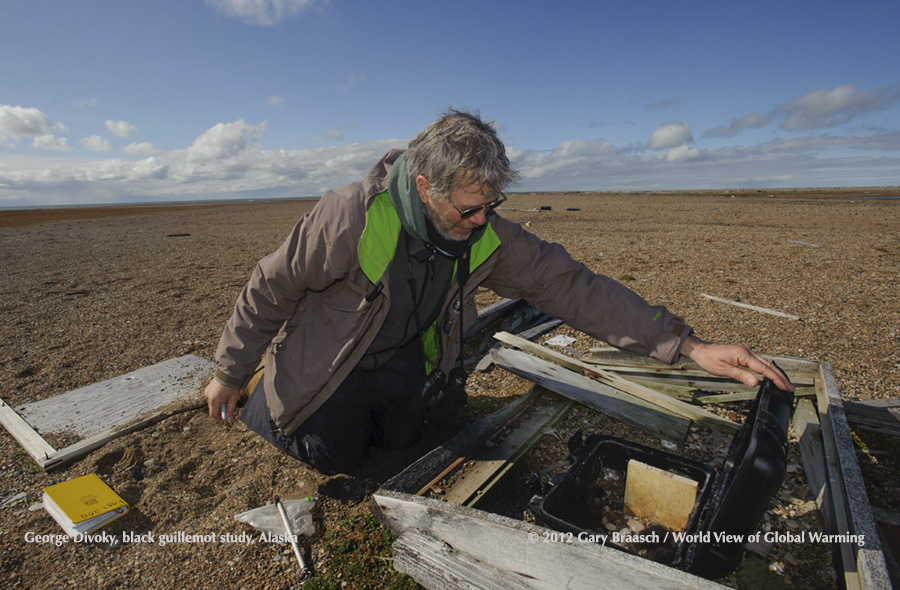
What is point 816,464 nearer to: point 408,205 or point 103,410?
point 408,205

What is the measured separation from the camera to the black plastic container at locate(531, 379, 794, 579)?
1.84 m

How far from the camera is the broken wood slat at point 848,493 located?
1797 mm

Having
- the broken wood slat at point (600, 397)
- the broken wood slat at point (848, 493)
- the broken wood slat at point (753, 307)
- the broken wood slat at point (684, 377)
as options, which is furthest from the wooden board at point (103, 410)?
the broken wood slat at point (753, 307)

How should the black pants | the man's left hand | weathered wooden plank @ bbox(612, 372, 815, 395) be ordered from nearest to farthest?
the man's left hand
the black pants
weathered wooden plank @ bbox(612, 372, 815, 395)

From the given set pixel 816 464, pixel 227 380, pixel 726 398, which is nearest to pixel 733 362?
pixel 816 464

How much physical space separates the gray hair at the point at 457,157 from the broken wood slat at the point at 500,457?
1691 millimetres

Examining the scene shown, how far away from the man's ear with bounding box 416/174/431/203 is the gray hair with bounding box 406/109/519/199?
0.02 m

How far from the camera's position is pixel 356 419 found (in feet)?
10.5

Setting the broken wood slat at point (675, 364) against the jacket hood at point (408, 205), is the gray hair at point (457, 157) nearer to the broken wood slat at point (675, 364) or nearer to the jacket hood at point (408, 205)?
the jacket hood at point (408, 205)

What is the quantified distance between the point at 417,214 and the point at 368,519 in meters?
1.86

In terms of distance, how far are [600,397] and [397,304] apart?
1.92 meters

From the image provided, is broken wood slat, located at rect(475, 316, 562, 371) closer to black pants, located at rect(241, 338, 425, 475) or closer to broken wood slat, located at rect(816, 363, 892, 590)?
black pants, located at rect(241, 338, 425, 475)

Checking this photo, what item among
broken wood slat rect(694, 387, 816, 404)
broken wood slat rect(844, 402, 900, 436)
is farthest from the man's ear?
broken wood slat rect(844, 402, 900, 436)

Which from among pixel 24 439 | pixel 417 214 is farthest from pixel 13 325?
pixel 417 214
